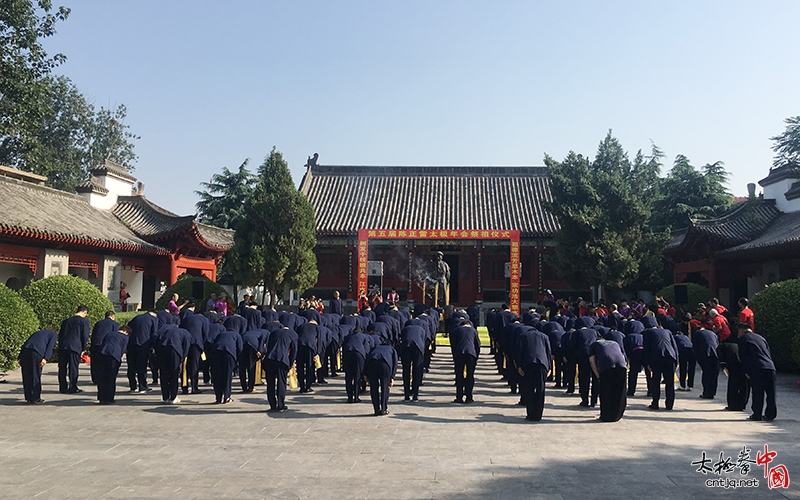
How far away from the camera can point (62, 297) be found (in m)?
14.1

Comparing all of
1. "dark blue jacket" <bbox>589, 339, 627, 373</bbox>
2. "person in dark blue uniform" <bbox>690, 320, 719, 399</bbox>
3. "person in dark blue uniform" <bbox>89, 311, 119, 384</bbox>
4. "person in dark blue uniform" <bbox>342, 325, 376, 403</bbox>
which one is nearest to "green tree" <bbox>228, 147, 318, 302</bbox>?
"person in dark blue uniform" <bbox>89, 311, 119, 384</bbox>

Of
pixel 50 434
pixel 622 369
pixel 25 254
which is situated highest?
pixel 25 254

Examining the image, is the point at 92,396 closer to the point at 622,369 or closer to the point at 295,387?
the point at 295,387

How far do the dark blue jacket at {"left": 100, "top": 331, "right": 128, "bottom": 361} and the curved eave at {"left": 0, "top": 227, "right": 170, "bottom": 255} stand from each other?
25.2 feet

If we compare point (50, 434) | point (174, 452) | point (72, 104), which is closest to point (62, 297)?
point (50, 434)

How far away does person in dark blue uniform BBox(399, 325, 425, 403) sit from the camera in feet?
33.0

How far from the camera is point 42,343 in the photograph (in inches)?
380

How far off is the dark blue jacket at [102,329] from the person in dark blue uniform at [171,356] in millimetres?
1130

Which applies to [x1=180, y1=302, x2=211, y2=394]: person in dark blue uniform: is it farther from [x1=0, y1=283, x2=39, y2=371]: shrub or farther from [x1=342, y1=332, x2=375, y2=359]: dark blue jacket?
[x1=0, y1=283, x2=39, y2=371]: shrub

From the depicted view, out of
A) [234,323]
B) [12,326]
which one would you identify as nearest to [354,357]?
[234,323]

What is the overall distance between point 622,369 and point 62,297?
12.1m

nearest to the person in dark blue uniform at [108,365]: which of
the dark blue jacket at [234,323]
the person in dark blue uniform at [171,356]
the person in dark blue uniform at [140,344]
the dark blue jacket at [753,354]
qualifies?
the person in dark blue uniform at [171,356]

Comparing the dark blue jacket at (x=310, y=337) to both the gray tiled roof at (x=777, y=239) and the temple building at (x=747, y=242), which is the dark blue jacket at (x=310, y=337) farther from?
the temple building at (x=747, y=242)

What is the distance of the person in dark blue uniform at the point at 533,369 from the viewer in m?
8.61
